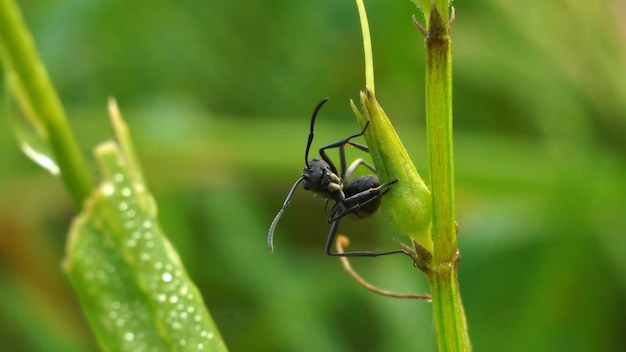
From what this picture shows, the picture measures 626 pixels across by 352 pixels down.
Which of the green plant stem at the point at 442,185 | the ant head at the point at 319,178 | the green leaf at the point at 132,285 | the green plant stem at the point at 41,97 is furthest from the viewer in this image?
the ant head at the point at 319,178

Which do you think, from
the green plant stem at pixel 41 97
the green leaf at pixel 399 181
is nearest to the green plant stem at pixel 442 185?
the green leaf at pixel 399 181

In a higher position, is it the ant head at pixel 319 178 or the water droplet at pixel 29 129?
the water droplet at pixel 29 129

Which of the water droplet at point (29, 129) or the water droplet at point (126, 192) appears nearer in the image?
the water droplet at point (126, 192)

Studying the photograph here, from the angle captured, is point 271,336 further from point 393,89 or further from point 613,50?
point 613,50

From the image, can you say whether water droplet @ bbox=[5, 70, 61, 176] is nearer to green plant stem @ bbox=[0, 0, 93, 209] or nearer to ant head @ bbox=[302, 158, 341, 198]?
green plant stem @ bbox=[0, 0, 93, 209]

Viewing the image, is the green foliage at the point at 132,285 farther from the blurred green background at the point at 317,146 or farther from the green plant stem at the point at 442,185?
the blurred green background at the point at 317,146

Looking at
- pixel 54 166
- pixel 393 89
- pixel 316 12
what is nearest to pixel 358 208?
pixel 54 166

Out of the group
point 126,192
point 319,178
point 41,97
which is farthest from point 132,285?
point 319,178

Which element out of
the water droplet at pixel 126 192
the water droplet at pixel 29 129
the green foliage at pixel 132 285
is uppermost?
the water droplet at pixel 29 129
